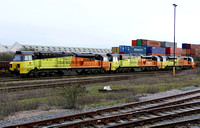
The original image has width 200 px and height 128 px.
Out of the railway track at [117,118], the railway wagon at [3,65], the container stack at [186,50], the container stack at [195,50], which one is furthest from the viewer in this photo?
the container stack at [195,50]

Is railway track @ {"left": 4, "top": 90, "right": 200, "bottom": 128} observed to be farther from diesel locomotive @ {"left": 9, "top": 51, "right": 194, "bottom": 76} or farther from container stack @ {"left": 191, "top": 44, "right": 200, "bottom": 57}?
container stack @ {"left": 191, "top": 44, "right": 200, "bottom": 57}

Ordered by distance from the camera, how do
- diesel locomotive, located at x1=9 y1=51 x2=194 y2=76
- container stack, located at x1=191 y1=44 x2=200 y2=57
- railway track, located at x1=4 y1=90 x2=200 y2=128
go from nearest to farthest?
railway track, located at x1=4 y1=90 x2=200 y2=128, diesel locomotive, located at x1=9 y1=51 x2=194 y2=76, container stack, located at x1=191 y1=44 x2=200 y2=57

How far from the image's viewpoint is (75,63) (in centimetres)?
2966

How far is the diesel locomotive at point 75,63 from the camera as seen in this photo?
24219 mm

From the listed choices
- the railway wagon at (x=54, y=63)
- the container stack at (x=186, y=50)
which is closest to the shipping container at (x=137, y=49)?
the railway wagon at (x=54, y=63)

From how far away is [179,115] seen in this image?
866 cm

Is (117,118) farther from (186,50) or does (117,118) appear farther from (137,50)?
(186,50)

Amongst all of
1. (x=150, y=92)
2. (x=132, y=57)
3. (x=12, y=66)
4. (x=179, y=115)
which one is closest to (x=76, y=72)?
(x=12, y=66)

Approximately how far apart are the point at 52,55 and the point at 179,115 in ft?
67.6

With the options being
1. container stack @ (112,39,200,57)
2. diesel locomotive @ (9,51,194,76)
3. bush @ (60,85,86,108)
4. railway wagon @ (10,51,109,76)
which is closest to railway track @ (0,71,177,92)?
railway wagon @ (10,51,109,76)

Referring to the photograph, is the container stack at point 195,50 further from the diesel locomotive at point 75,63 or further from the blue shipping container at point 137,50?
the diesel locomotive at point 75,63

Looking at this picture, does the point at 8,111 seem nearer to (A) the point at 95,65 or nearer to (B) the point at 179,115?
(B) the point at 179,115

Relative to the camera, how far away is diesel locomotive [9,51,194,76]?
79.5 ft

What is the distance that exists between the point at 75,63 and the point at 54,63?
366 centimetres
